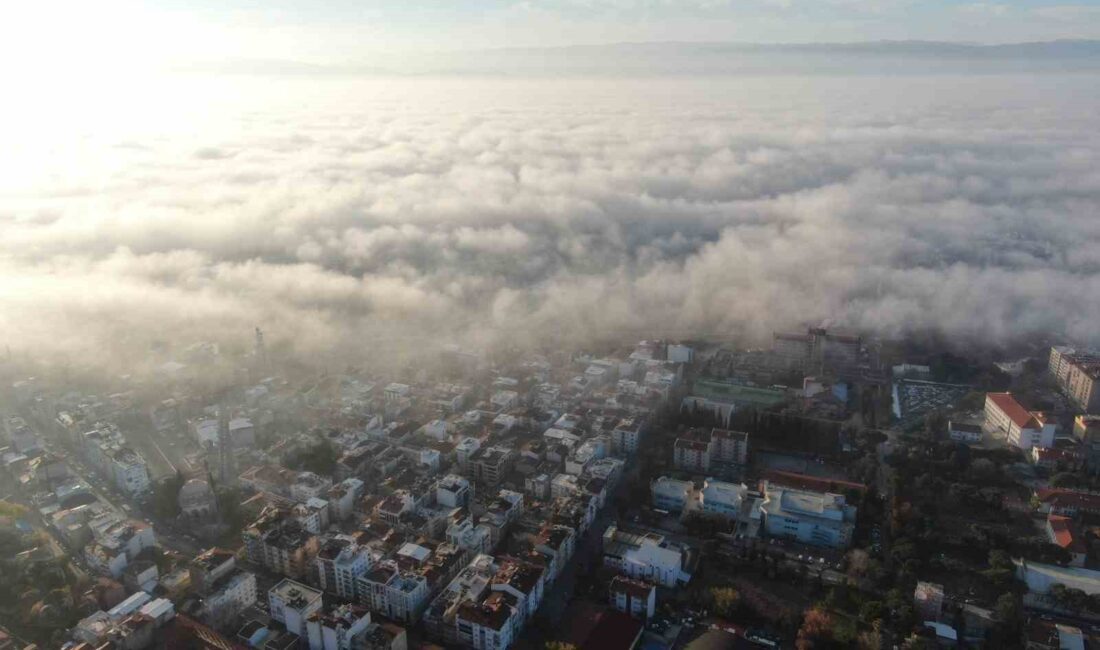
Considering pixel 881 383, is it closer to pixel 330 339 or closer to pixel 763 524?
pixel 763 524

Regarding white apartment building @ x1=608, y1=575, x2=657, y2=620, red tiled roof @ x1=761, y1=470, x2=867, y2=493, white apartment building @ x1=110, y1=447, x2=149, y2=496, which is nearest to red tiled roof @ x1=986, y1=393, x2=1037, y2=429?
red tiled roof @ x1=761, y1=470, x2=867, y2=493

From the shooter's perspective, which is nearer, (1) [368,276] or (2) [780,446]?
(2) [780,446]

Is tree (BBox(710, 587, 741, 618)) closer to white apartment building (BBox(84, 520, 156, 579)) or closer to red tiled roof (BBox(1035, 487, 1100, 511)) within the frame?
red tiled roof (BBox(1035, 487, 1100, 511))

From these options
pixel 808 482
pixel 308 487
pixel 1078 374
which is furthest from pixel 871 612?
pixel 1078 374

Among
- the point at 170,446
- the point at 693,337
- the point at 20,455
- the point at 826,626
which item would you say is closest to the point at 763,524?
the point at 826,626

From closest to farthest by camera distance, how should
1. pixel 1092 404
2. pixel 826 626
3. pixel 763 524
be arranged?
pixel 826 626
pixel 763 524
pixel 1092 404

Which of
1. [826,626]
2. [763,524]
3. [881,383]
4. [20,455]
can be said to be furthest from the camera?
[881,383]

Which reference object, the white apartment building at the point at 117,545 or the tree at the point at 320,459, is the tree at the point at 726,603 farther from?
the white apartment building at the point at 117,545
